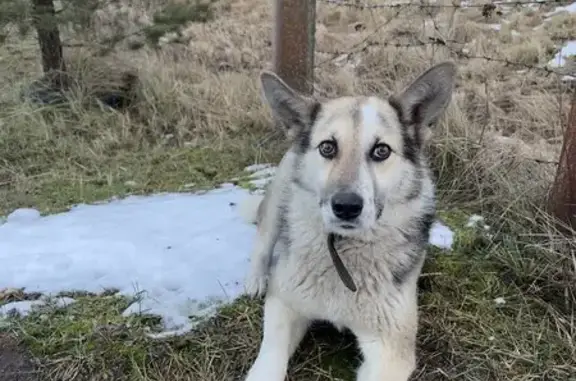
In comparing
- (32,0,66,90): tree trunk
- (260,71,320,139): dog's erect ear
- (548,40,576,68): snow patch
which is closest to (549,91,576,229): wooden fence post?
(260,71,320,139): dog's erect ear

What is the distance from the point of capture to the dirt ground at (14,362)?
8.25 feet

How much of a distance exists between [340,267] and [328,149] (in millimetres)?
450

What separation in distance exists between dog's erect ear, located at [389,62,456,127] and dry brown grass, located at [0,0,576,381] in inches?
33.3

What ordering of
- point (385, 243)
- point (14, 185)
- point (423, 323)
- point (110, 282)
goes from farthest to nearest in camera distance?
1. point (14, 185)
2. point (110, 282)
3. point (423, 323)
4. point (385, 243)

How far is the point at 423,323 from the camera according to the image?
9.02ft

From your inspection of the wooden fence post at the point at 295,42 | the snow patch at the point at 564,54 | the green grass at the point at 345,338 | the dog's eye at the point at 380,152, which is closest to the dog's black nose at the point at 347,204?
the dog's eye at the point at 380,152

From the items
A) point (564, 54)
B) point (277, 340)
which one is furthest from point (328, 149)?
point (564, 54)

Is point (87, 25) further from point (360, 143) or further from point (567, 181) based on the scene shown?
point (567, 181)

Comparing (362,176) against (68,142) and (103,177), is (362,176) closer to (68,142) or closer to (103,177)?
(103,177)

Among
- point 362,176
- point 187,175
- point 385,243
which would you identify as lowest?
point 187,175

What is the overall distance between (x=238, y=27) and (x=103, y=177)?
15.1 ft

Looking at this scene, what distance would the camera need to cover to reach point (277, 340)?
8.11 feet

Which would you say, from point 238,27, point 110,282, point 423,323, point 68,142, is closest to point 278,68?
point 68,142

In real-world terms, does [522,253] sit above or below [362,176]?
below
